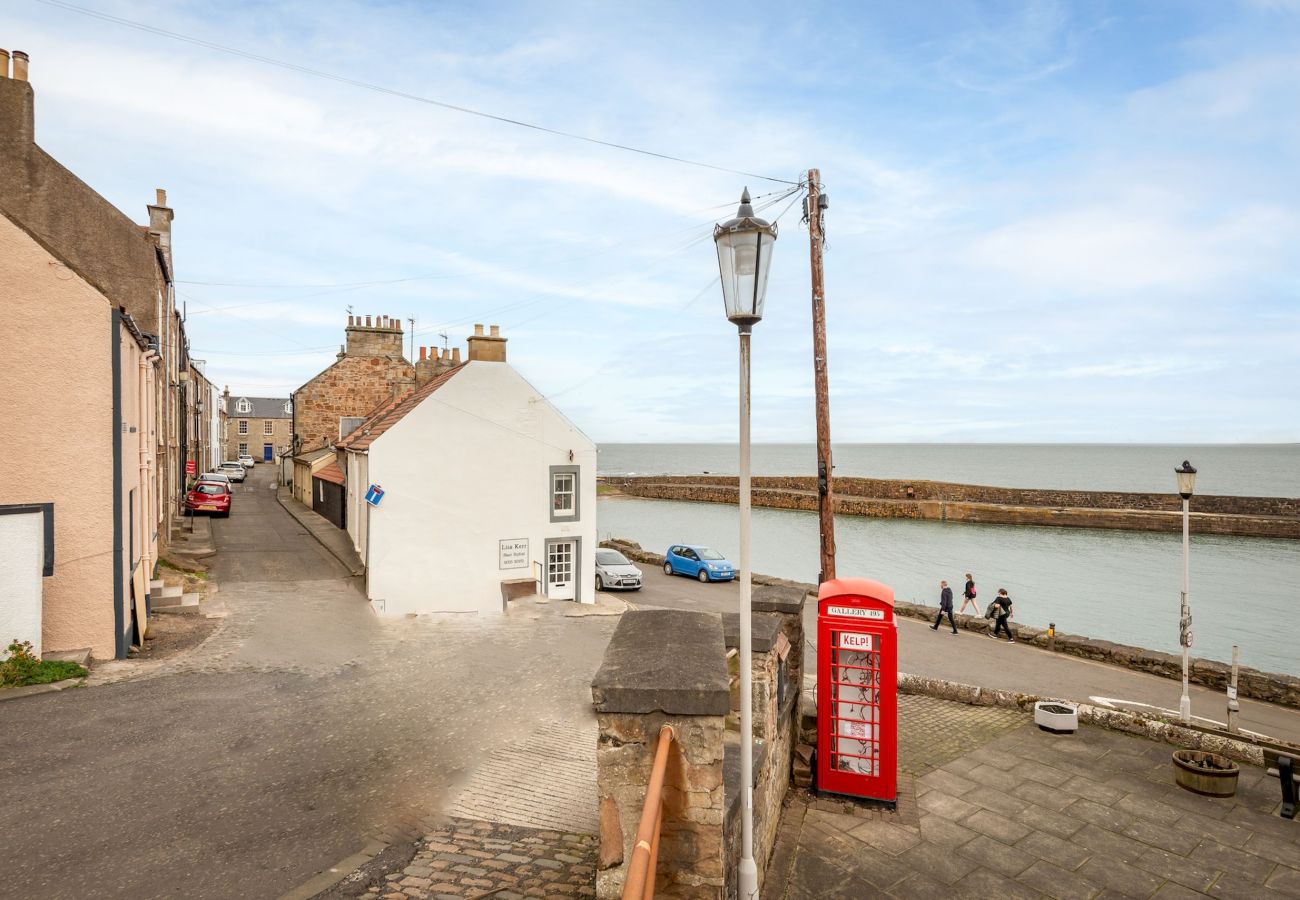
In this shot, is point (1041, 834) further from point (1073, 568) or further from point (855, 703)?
point (1073, 568)

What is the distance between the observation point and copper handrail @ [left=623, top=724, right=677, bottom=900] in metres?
2.57

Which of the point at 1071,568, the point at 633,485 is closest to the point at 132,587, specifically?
the point at 1071,568

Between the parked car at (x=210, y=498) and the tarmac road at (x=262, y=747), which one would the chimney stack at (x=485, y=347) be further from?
→ the parked car at (x=210, y=498)

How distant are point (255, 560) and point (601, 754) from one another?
70.9 ft

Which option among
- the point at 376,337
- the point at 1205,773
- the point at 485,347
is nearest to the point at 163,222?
the point at 376,337

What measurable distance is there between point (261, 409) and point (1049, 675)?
96.7 meters

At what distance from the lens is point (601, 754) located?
392 centimetres

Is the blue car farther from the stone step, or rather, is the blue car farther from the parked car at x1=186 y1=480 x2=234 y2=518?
the parked car at x1=186 y1=480 x2=234 y2=518

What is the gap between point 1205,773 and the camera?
8.79 meters

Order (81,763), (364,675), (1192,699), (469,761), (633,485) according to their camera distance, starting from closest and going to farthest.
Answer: (81,763) → (469,761) → (364,675) → (1192,699) → (633,485)

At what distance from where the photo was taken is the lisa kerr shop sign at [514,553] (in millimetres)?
19984

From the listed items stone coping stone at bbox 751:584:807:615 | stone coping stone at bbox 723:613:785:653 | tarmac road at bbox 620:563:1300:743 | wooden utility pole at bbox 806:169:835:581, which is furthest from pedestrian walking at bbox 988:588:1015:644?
stone coping stone at bbox 723:613:785:653

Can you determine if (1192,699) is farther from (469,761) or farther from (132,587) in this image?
(132,587)

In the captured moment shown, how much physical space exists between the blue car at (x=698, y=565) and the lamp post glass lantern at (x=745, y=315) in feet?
88.6
